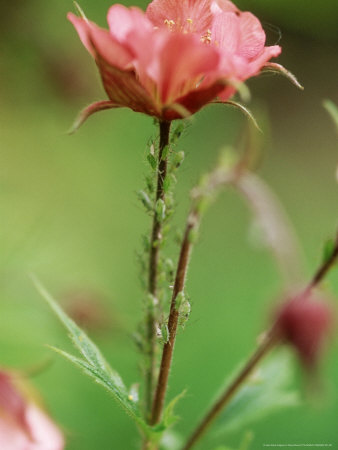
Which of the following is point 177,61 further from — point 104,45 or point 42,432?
point 42,432

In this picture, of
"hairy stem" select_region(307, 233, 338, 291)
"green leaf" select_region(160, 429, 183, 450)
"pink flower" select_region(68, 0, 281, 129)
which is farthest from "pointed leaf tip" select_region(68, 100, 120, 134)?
"green leaf" select_region(160, 429, 183, 450)

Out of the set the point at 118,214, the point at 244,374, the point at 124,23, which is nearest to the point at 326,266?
the point at 244,374

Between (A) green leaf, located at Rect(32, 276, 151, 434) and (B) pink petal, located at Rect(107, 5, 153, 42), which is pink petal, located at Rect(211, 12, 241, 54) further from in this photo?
(A) green leaf, located at Rect(32, 276, 151, 434)

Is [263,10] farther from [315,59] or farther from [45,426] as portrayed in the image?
[45,426]

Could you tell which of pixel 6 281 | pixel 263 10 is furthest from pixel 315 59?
pixel 6 281

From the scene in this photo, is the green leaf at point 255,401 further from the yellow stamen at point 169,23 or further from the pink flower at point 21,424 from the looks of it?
the yellow stamen at point 169,23

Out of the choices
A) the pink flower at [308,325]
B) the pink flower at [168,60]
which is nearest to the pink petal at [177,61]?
the pink flower at [168,60]

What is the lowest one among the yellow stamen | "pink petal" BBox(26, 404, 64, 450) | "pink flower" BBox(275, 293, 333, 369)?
"pink flower" BBox(275, 293, 333, 369)

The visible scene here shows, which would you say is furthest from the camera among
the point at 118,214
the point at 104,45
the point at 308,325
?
the point at 118,214
